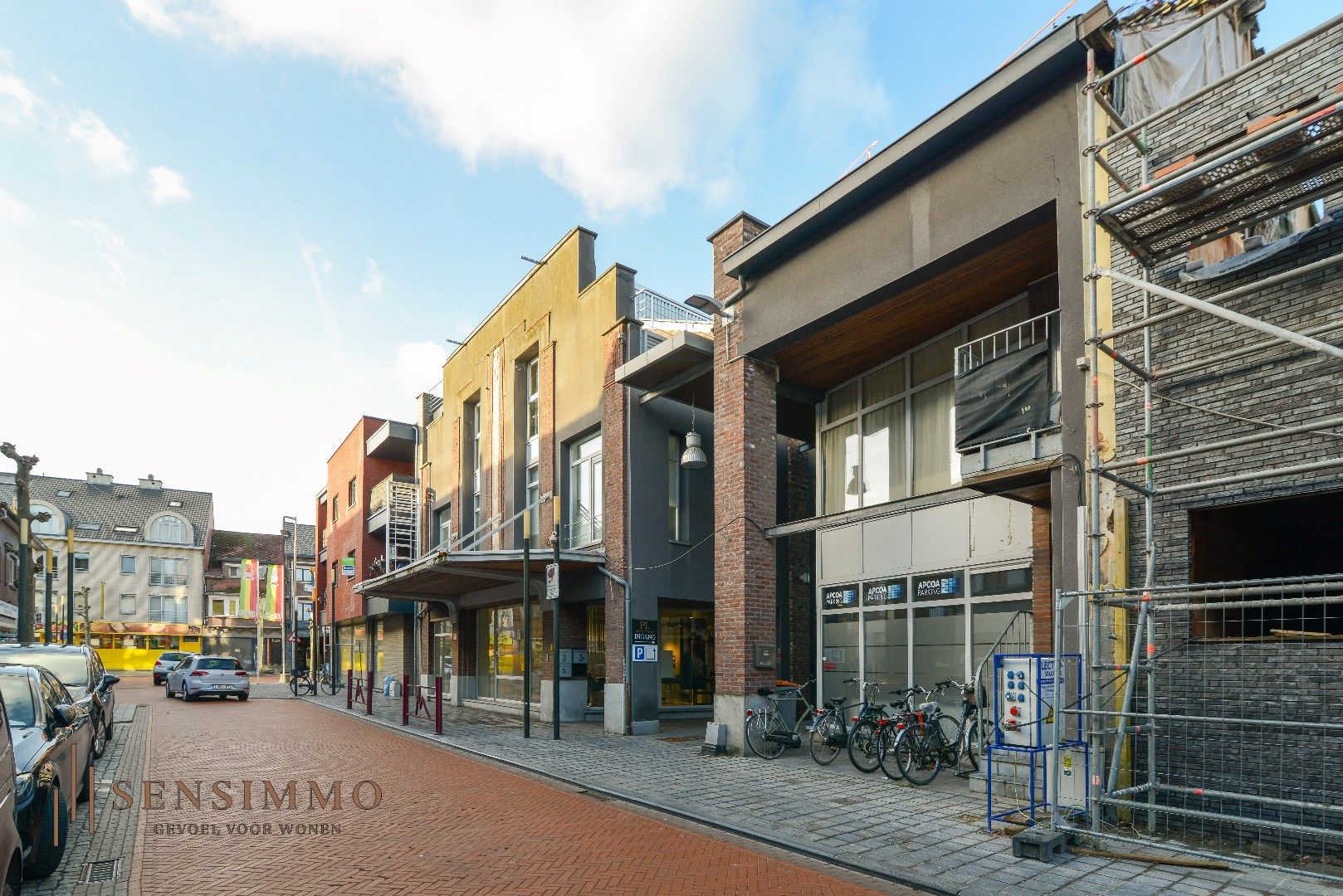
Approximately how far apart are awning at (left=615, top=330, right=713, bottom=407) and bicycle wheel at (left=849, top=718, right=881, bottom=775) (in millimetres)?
6691

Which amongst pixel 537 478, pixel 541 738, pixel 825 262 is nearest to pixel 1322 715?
pixel 825 262

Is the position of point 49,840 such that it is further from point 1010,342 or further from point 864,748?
point 1010,342

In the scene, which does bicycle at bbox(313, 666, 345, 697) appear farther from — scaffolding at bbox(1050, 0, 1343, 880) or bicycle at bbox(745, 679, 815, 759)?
scaffolding at bbox(1050, 0, 1343, 880)

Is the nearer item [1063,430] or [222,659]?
[1063,430]

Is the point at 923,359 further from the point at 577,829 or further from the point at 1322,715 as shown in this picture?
the point at 577,829

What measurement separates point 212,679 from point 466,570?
43.8 ft

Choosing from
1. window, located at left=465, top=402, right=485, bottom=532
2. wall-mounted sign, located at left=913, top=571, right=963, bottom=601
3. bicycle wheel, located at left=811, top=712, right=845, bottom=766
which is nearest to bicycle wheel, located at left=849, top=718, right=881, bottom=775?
bicycle wheel, located at left=811, top=712, right=845, bottom=766

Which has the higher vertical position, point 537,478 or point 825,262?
point 825,262

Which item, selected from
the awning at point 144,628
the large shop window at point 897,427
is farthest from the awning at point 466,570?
the awning at point 144,628

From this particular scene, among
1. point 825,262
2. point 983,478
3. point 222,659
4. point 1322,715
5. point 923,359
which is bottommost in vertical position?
point 222,659

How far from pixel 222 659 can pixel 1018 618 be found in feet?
82.0

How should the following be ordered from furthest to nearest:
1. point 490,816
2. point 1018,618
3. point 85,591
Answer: point 85,591, point 1018,618, point 490,816

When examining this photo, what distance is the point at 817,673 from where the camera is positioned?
1559cm

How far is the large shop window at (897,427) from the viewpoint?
1370 cm
